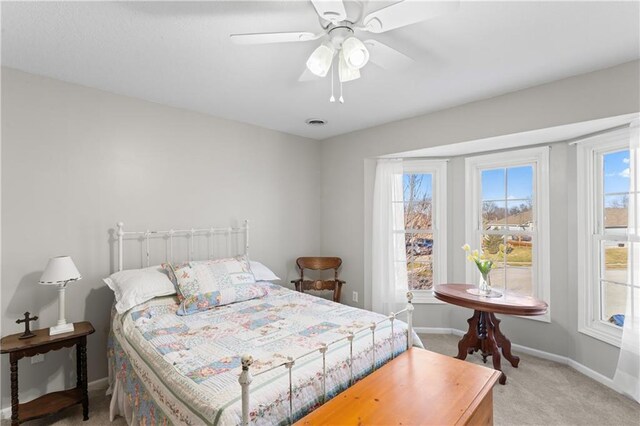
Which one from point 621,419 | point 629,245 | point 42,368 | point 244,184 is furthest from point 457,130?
point 42,368

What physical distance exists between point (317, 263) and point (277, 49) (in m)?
2.62

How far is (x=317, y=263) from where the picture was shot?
4055mm

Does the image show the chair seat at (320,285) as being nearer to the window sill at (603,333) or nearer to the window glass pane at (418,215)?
the window glass pane at (418,215)

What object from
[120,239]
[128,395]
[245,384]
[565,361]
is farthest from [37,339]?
[565,361]

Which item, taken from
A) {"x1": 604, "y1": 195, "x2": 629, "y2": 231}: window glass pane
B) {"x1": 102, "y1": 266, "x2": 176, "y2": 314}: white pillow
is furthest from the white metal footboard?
{"x1": 604, "y1": 195, "x2": 629, "y2": 231}: window glass pane

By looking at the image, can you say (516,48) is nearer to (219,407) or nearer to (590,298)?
(590,298)

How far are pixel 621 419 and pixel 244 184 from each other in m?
3.80

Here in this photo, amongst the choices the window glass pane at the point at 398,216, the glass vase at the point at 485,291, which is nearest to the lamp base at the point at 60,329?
the window glass pane at the point at 398,216

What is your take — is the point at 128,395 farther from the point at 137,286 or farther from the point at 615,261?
the point at 615,261

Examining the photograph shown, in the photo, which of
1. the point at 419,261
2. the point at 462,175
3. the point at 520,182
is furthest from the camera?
the point at 419,261

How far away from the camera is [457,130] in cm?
316

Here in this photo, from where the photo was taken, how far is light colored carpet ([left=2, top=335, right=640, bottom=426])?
89.7 inches

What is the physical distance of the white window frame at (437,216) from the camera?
3.93 metres

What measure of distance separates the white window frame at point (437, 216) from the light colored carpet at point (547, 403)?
1179 mm
